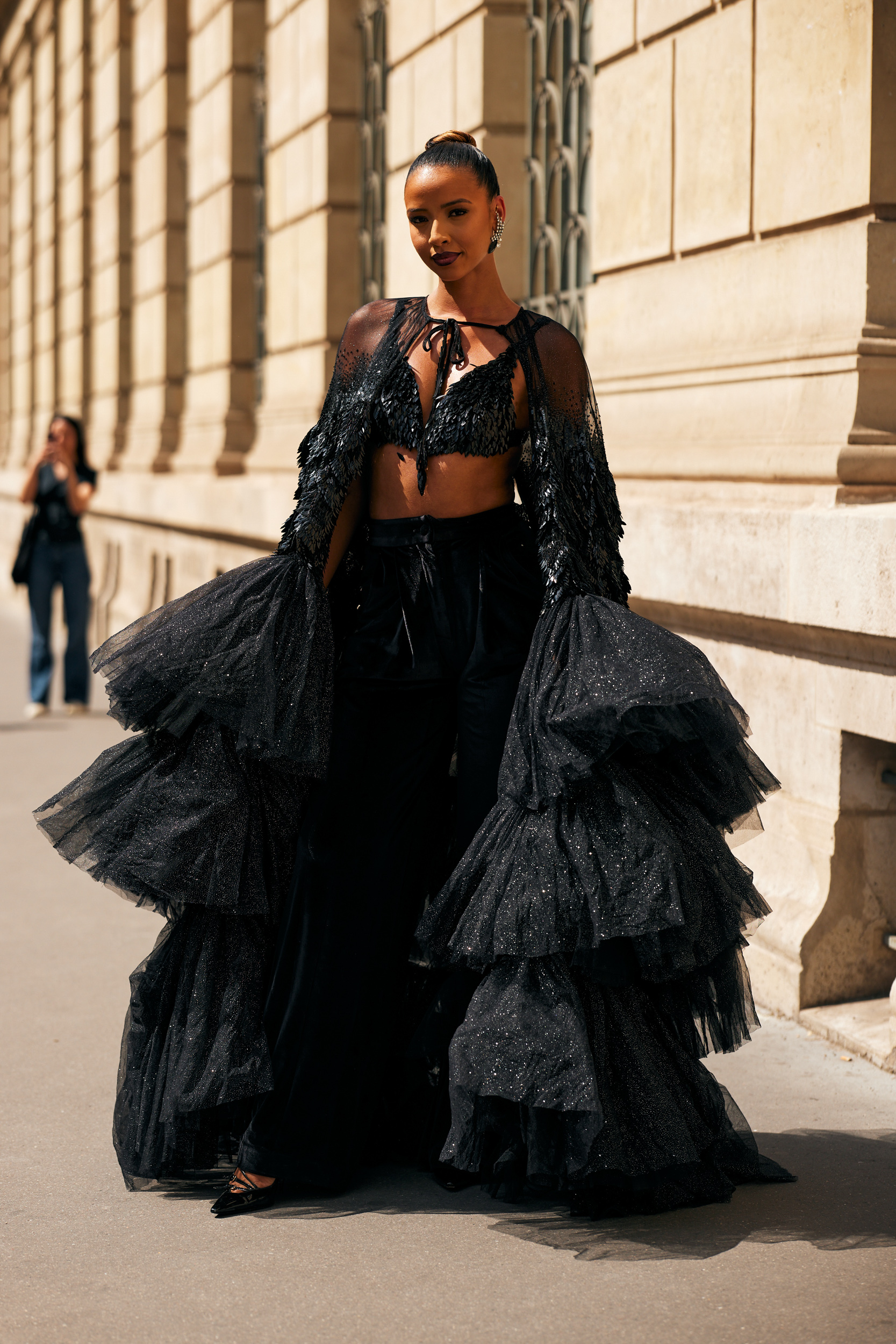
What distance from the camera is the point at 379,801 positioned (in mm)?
3404

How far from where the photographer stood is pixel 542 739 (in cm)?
311

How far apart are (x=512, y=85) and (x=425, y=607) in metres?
4.98

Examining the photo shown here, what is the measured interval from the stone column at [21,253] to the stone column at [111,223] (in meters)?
6.78

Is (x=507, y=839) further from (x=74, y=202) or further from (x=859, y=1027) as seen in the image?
(x=74, y=202)

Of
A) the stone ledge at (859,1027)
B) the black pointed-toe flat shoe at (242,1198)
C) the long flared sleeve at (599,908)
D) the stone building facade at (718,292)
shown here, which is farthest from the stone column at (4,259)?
the long flared sleeve at (599,908)

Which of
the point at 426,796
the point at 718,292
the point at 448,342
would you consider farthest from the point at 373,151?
the point at 426,796

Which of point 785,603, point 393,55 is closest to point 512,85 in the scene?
point 393,55

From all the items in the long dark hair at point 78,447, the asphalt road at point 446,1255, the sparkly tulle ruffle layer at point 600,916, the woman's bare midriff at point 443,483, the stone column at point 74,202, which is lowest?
the asphalt road at point 446,1255

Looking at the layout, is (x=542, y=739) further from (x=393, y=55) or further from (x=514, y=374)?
(x=393, y=55)

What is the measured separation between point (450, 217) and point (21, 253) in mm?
26187

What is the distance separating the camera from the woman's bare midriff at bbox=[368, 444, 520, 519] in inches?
133

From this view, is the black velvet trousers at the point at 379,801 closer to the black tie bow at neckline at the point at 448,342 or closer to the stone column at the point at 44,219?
the black tie bow at neckline at the point at 448,342

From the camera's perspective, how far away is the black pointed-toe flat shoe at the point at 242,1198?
327 centimetres

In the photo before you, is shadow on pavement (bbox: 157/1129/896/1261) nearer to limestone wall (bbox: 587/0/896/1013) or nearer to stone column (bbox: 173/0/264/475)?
limestone wall (bbox: 587/0/896/1013)
